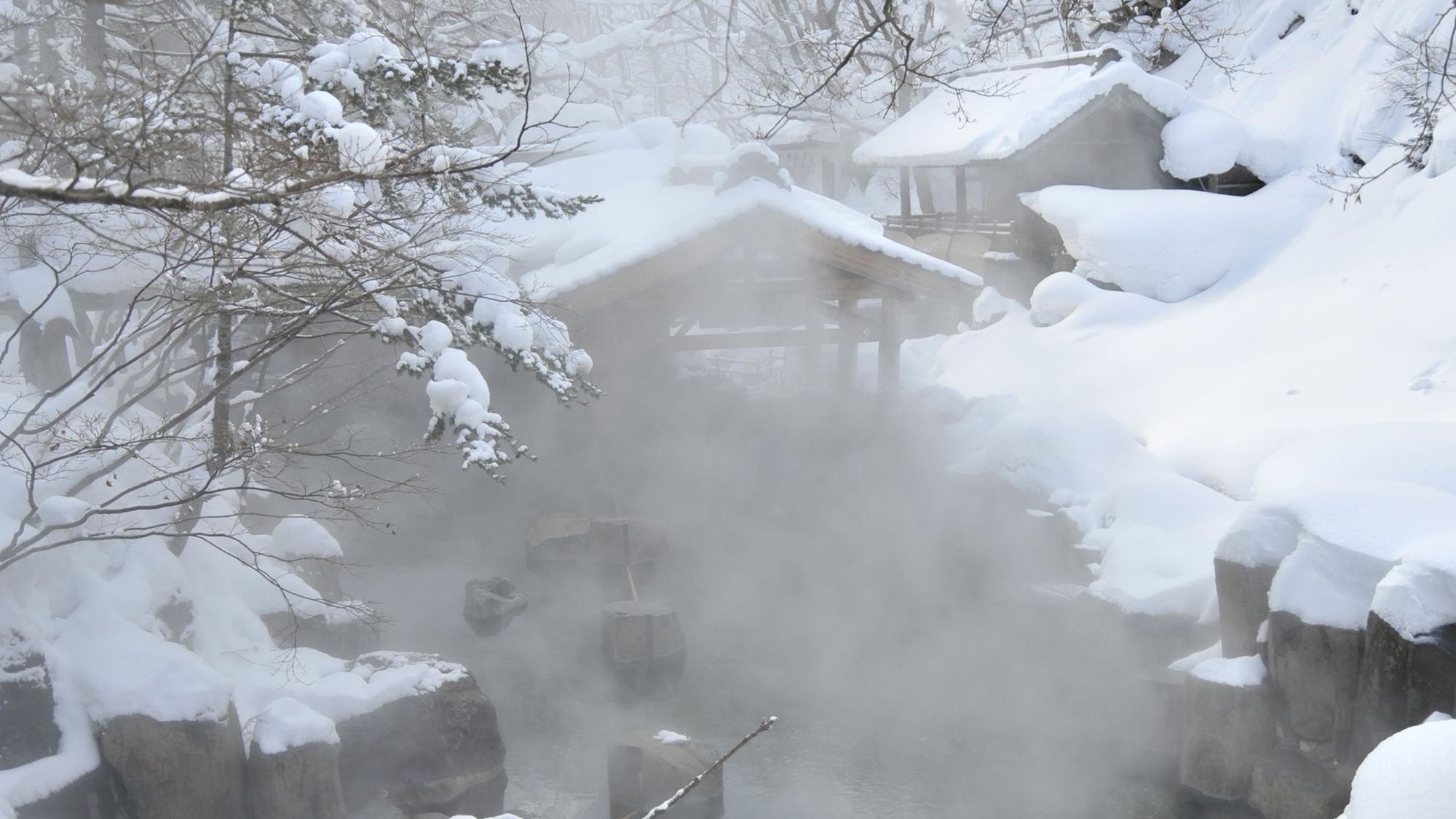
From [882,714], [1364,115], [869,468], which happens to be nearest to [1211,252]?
[1364,115]

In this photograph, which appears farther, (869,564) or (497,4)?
(497,4)

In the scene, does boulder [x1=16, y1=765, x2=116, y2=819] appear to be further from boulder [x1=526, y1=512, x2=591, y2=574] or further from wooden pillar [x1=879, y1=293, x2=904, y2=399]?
wooden pillar [x1=879, y1=293, x2=904, y2=399]

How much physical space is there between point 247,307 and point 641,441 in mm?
8962

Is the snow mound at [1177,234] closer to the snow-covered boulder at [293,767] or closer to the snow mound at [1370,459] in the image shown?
the snow mound at [1370,459]

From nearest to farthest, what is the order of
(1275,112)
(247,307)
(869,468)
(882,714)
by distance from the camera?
(247,307) < (882,714) < (869,468) < (1275,112)

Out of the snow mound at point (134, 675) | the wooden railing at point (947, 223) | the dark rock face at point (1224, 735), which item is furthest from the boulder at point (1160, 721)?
the wooden railing at point (947, 223)

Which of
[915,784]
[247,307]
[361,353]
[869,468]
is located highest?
[247,307]

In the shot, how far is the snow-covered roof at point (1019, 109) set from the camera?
61.2ft

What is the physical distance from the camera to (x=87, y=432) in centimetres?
741

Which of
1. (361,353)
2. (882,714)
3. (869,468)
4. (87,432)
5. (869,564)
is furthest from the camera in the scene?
(361,353)

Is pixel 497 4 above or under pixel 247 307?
above

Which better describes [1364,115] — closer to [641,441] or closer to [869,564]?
[869,564]

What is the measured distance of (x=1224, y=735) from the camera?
273 inches

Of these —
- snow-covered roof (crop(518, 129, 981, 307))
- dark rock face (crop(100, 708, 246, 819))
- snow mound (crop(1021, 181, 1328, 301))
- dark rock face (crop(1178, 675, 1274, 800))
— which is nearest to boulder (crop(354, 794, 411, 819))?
dark rock face (crop(100, 708, 246, 819))
